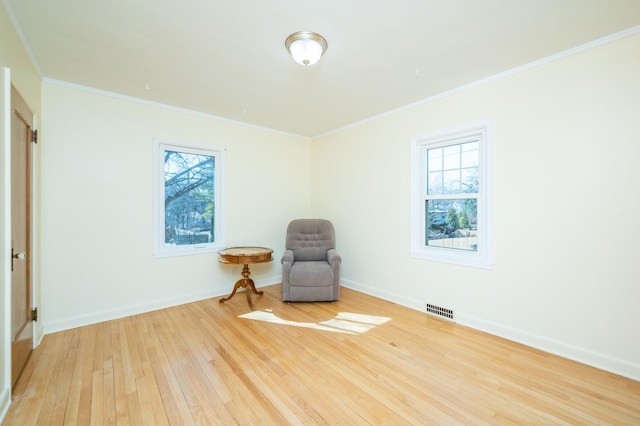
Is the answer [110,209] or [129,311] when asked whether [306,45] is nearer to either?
[110,209]

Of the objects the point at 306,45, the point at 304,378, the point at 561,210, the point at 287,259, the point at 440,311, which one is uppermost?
the point at 306,45

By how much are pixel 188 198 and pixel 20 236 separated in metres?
1.72

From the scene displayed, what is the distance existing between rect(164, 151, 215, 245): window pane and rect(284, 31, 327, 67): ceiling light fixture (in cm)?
227

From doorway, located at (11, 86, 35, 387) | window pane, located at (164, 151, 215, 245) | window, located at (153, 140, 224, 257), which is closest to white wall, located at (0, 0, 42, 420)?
doorway, located at (11, 86, 35, 387)

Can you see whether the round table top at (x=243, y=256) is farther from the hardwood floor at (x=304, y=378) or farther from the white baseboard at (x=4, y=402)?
the white baseboard at (x=4, y=402)

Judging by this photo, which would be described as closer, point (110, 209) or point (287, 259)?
point (110, 209)

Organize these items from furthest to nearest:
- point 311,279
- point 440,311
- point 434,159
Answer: point 311,279 < point 434,159 < point 440,311

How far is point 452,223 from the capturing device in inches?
127

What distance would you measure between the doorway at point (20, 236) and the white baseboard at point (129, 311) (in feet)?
1.51

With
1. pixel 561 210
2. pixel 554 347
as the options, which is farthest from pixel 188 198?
pixel 554 347

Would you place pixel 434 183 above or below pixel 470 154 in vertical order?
below

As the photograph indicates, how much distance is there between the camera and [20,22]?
6.31 ft

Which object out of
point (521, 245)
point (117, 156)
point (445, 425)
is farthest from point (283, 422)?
point (117, 156)

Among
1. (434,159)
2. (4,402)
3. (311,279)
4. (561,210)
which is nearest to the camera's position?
(4,402)
